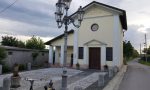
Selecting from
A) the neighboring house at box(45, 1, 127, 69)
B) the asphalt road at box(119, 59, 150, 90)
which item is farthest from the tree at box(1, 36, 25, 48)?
the asphalt road at box(119, 59, 150, 90)

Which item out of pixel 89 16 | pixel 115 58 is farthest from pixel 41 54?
pixel 115 58

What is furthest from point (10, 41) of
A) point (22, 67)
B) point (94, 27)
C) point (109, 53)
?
point (109, 53)

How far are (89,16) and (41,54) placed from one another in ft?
33.0

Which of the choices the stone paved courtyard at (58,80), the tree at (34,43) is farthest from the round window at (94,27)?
the tree at (34,43)

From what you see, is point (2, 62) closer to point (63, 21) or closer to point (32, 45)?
point (63, 21)

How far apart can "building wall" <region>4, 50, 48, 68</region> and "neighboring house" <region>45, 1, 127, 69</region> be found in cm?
427

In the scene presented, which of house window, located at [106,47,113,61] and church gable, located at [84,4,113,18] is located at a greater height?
church gable, located at [84,4,113,18]

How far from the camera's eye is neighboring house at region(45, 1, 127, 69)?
1017 inches

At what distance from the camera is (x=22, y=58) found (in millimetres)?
28484

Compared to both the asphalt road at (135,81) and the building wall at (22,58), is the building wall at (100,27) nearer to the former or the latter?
the asphalt road at (135,81)

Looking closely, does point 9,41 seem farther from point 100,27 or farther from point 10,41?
point 100,27

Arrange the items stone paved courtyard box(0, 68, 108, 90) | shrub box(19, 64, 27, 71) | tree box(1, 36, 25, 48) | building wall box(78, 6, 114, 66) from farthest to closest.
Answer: tree box(1, 36, 25, 48)
building wall box(78, 6, 114, 66)
shrub box(19, 64, 27, 71)
stone paved courtyard box(0, 68, 108, 90)

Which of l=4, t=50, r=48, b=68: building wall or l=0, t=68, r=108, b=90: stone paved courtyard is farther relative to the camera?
l=4, t=50, r=48, b=68: building wall

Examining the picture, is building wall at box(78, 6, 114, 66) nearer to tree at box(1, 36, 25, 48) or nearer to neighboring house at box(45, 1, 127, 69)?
neighboring house at box(45, 1, 127, 69)
